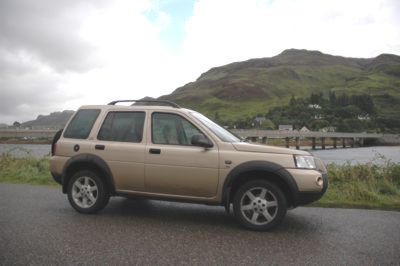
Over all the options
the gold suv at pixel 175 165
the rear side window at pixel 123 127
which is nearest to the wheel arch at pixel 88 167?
the gold suv at pixel 175 165

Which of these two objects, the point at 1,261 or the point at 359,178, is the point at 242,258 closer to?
the point at 1,261

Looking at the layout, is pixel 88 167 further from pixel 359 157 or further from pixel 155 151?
pixel 359 157

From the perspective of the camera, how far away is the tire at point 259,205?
555cm

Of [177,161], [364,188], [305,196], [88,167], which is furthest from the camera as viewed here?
[364,188]

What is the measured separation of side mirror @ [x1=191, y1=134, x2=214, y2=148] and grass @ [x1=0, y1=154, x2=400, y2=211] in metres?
3.25

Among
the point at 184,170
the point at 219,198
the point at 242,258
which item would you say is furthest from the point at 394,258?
the point at 184,170

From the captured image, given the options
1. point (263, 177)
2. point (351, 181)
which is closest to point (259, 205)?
point (263, 177)

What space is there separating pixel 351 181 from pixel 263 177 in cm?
489

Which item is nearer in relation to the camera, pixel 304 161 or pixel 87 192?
pixel 304 161

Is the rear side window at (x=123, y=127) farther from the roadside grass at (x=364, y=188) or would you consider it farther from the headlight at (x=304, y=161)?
the roadside grass at (x=364, y=188)

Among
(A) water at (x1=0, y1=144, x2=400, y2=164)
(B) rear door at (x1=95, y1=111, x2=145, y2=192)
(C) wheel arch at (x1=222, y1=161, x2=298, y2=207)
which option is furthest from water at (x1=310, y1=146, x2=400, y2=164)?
(B) rear door at (x1=95, y1=111, x2=145, y2=192)

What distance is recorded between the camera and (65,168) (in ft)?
21.8

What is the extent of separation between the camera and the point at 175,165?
236 inches

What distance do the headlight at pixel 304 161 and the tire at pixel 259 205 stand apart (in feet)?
1.61
